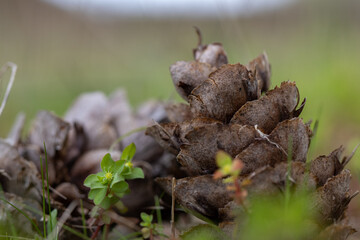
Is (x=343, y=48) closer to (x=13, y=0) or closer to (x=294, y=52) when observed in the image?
(x=294, y=52)

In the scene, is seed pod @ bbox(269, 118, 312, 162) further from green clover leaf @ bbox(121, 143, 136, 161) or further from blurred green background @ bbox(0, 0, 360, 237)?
blurred green background @ bbox(0, 0, 360, 237)

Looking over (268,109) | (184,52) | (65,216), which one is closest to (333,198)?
(268,109)

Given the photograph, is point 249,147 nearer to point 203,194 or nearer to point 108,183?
point 203,194

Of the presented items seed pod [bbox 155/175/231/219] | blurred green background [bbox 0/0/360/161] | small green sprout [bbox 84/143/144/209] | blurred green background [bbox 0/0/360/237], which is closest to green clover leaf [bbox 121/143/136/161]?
small green sprout [bbox 84/143/144/209]

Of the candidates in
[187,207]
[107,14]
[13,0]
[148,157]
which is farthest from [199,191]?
[107,14]

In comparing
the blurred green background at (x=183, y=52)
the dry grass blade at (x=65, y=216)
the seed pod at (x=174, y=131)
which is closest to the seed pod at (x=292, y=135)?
the seed pod at (x=174, y=131)

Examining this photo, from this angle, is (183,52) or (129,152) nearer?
(129,152)

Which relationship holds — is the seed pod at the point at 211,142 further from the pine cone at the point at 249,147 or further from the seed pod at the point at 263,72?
the seed pod at the point at 263,72
